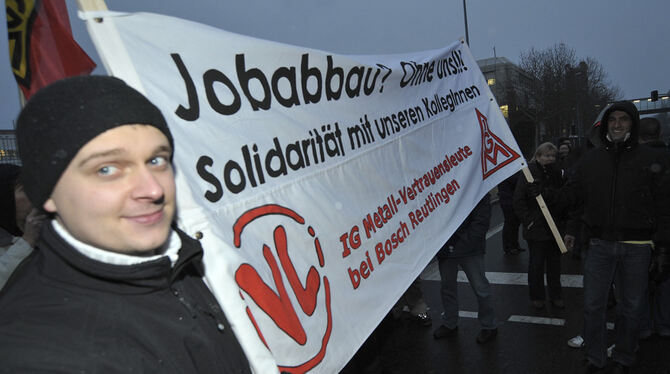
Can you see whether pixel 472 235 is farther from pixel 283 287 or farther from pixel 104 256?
pixel 104 256

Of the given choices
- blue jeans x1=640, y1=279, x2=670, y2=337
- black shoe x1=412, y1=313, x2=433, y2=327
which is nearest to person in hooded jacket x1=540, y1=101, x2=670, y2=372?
blue jeans x1=640, y1=279, x2=670, y2=337

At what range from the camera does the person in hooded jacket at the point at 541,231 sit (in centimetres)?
488

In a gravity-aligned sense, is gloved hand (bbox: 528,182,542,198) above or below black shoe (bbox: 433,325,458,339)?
above

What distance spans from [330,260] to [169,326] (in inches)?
36.0

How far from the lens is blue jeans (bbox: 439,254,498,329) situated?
430 centimetres

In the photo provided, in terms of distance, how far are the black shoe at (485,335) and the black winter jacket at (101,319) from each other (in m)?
3.63

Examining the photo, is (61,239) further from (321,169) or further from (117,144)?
(321,169)

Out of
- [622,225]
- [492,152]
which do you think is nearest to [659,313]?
[622,225]

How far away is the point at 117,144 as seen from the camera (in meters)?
1.06

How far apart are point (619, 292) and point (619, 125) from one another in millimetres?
1349

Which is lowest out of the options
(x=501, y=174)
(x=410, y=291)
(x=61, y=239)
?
(x=410, y=291)

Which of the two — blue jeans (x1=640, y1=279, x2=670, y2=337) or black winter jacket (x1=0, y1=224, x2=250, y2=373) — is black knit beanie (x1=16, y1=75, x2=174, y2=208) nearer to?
black winter jacket (x1=0, y1=224, x2=250, y2=373)

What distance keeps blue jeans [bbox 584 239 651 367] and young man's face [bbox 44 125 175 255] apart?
3.47m

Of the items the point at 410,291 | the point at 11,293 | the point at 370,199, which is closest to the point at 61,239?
the point at 11,293
